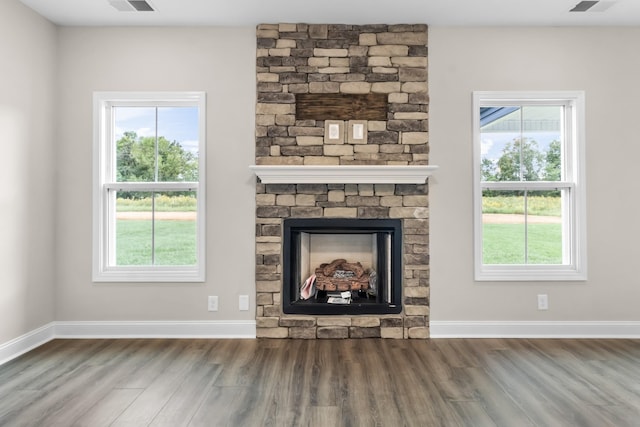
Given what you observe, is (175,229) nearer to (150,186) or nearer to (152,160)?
(150,186)

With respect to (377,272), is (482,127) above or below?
above

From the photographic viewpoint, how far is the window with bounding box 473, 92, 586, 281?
13.0ft

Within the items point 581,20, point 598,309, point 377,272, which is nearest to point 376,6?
point 581,20

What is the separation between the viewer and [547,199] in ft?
13.1

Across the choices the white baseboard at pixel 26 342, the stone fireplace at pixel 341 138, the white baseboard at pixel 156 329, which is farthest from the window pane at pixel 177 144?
the white baseboard at pixel 26 342

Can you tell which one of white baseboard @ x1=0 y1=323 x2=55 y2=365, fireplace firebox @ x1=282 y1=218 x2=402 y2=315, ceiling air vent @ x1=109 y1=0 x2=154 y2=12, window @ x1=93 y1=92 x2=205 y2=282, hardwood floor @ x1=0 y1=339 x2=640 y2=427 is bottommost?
hardwood floor @ x1=0 y1=339 x2=640 y2=427

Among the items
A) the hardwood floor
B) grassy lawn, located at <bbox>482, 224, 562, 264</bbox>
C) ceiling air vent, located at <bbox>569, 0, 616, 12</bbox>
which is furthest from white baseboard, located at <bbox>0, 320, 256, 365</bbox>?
ceiling air vent, located at <bbox>569, 0, 616, 12</bbox>

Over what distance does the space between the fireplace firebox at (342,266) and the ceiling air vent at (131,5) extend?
202cm

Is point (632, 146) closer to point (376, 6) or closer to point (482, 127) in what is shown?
point (482, 127)

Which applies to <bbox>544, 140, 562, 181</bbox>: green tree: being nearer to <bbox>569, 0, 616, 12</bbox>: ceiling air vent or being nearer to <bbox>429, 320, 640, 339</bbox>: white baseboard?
<bbox>569, 0, 616, 12</bbox>: ceiling air vent

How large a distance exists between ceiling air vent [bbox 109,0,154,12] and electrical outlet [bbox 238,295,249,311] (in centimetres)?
246

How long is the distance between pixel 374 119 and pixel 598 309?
2.54 metres

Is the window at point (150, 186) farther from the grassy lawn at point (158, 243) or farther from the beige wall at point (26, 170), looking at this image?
the beige wall at point (26, 170)

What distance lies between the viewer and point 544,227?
399cm
